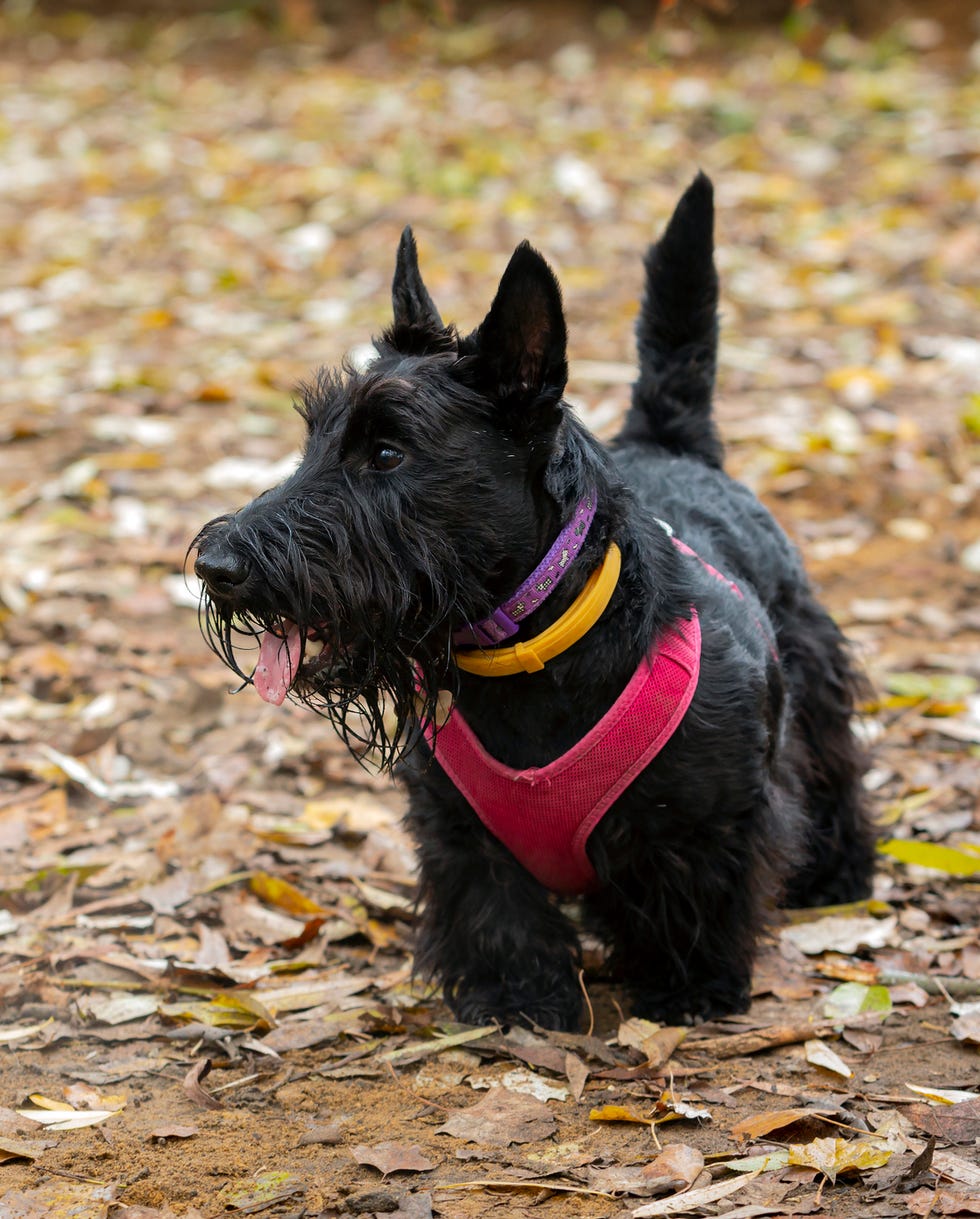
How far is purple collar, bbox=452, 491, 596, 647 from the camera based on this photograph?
303 centimetres

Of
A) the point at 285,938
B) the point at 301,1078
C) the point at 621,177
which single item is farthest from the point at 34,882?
the point at 621,177

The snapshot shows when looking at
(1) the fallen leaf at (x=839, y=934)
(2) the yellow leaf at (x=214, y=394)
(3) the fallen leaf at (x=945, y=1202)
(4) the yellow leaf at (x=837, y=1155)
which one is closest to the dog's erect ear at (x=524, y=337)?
(4) the yellow leaf at (x=837, y=1155)

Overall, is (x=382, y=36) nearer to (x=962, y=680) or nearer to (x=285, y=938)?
(x=962, y=680)

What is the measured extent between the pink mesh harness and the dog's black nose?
0.57m

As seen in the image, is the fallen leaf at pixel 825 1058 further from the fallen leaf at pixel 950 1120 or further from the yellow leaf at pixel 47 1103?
the yellow leaf at pixel 47 1103

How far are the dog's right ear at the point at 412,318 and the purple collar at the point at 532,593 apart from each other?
483mm

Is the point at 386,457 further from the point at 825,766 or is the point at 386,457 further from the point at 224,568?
the point at 825,766

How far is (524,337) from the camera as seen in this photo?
295 cm

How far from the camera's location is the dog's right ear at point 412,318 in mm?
3168

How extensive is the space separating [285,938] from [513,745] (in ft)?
3.50

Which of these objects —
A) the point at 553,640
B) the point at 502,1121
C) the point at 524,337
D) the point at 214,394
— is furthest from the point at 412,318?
the point at 214,394

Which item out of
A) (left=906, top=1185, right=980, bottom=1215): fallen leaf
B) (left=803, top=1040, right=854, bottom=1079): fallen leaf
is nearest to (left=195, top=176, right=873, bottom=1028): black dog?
(left=803, top=1040, right=854, bottom=1079): fallen leaf

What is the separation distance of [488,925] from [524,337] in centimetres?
131

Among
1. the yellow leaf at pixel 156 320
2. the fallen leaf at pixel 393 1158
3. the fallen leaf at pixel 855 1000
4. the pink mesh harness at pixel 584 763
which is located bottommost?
the fallen leaf at pixel 393 1158
